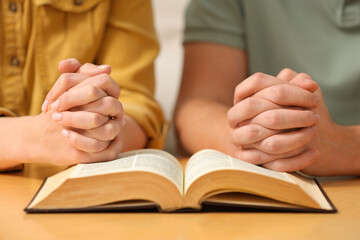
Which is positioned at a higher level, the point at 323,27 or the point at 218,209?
the point at 323,27

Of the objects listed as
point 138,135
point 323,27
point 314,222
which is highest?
point 323,27

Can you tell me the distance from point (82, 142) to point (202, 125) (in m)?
0.38

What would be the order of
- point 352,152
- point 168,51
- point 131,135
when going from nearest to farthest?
point 352,152, point 131,135, point 168,51

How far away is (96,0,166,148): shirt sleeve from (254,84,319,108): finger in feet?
1.18

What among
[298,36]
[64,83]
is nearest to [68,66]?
[64,83]

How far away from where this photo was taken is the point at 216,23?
1.26m

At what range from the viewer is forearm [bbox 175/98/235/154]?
→ 0.97 meters

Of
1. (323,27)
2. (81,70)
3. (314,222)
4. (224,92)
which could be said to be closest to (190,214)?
(314,222)

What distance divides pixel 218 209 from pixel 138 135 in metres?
0.37

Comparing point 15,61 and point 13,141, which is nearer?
point 13,141

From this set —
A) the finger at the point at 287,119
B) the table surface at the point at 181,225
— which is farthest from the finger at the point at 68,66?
the finger at the point at 287,119

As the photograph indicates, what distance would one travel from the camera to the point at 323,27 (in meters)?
1.22

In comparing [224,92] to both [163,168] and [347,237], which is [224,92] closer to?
[163,168]

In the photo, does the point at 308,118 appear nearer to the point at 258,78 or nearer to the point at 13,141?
the point at 258,78
